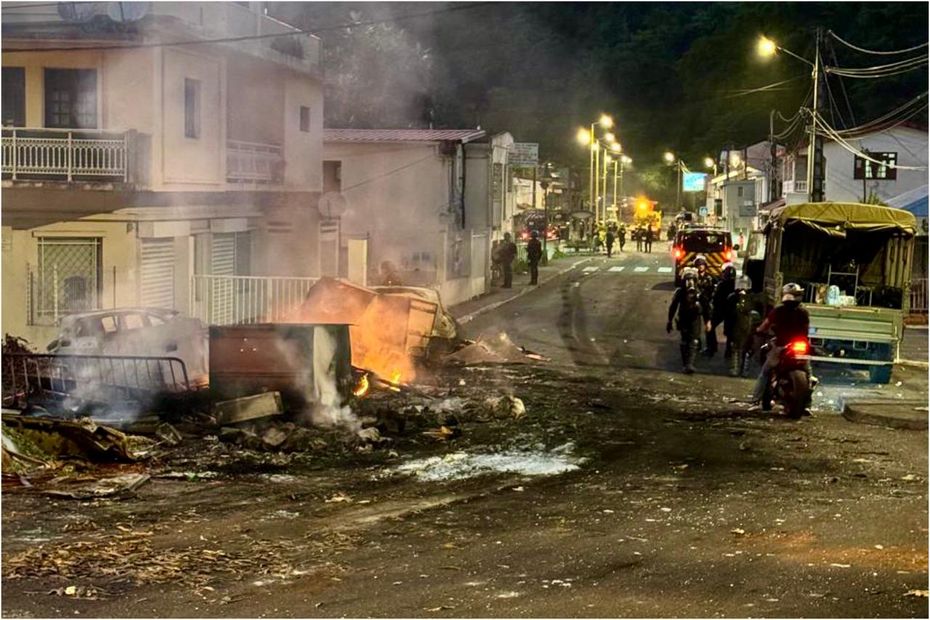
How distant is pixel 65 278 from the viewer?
18781mm

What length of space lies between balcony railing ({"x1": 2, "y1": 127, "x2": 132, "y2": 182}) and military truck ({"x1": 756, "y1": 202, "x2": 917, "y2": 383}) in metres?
10.8

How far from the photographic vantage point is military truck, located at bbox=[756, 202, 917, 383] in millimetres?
17266

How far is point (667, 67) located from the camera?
83750 millimetres

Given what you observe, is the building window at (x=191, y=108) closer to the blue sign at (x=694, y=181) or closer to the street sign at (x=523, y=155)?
the street sign at (x=523, y=155)

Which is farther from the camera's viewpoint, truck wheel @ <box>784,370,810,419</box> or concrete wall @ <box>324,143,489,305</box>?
concrete wall @ <box>324,143,489,305</box>

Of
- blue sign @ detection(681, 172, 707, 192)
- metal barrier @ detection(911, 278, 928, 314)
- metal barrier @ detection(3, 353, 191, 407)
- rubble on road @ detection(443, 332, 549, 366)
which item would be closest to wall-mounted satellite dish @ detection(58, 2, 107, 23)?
metal barrier @ detection(3, 353, 191, 407)

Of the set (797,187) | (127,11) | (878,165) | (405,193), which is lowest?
(405,193)

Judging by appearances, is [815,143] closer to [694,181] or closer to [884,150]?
[884,150]

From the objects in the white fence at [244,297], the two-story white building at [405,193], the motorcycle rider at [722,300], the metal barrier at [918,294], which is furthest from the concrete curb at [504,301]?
the metal barrier at [918,294]

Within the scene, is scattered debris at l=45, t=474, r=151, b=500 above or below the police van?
below

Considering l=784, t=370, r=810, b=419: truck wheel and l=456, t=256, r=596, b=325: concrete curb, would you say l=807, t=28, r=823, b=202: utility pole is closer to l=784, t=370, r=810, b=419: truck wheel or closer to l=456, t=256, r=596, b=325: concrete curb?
l=456, t=256, r=596, b=325: concrete curb

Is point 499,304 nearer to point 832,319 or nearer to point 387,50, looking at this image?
point 832,319

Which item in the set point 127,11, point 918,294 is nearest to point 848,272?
point 918,294

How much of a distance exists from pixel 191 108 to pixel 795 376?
1206cm
